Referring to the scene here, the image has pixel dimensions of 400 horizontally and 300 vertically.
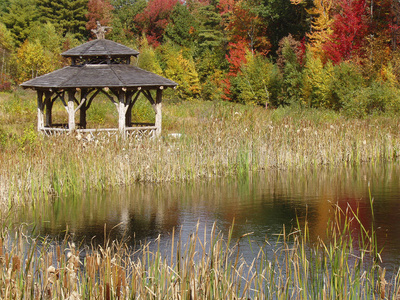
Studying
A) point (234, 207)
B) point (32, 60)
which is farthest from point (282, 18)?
point (234, 207)

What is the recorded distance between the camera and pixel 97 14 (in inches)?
2067

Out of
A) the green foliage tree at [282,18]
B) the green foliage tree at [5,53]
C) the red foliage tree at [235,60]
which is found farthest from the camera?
the green foliage tree at [5,53]

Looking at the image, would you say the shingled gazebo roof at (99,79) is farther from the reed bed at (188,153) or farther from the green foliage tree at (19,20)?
the green foliage tree at (19,20)

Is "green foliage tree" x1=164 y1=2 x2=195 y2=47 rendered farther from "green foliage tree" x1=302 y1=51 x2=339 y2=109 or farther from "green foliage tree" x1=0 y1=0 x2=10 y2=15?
"green foliage tree" x1=0 y1=0 x2=10 y2=15

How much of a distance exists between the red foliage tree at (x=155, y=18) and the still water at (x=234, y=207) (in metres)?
41.0

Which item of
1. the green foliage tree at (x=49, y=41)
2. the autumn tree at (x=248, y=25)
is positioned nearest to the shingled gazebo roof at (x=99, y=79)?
the autumn tree at (x=248, y=25)

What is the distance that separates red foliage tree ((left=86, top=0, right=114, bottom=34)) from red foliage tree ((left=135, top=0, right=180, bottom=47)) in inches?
121

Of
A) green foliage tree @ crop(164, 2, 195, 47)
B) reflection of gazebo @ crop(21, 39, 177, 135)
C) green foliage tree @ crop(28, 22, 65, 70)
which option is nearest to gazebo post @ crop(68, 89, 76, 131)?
reflection of gazebo @ crop(21, 39, 177, 135)

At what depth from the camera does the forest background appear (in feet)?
88.9

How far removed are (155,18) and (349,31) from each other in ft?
94.7

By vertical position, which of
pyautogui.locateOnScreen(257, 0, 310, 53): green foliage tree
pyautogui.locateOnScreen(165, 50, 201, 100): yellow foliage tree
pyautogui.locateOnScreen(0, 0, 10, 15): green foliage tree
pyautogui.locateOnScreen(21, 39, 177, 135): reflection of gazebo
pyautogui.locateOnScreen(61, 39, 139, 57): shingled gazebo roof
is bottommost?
pyautogui.locateOnScreen(21, 39, 177, 135): reflection of gazebo

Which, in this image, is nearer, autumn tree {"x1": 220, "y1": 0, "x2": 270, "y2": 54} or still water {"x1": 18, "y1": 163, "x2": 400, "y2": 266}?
still water {"x1": 18, "y1": 163, "x2": 400, "y2": 266}

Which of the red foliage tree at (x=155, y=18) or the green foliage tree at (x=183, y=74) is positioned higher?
the red foliage tree at (x=155, y=18)

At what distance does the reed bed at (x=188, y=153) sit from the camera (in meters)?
11.9
